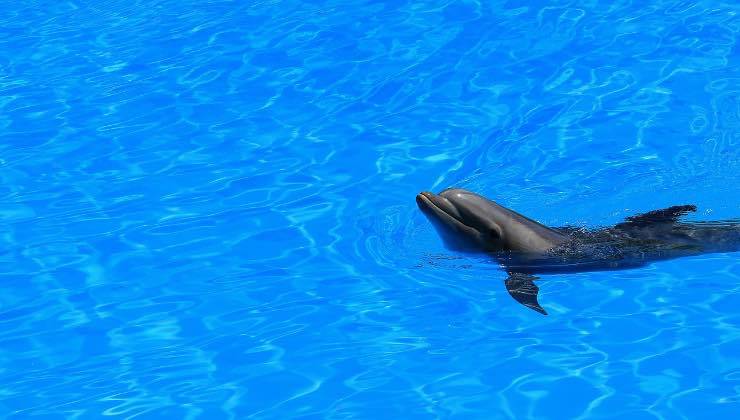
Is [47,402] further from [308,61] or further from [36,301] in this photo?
[308,61]

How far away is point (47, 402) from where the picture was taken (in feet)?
19.7

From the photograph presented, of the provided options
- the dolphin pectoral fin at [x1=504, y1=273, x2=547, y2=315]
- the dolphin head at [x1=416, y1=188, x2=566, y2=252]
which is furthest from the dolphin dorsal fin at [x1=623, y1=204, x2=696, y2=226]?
the dolphin pectoral fin at [x1=504, y1=273, x2=547, y2=315]

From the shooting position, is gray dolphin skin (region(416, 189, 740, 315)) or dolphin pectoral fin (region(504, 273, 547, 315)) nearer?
dolphin pectoral fin (region(504, 273, 547, 315))

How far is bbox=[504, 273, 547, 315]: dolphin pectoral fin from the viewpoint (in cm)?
629

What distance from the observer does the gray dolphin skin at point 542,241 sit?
6.92 metres

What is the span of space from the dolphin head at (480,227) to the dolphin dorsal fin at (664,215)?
64 centimetres

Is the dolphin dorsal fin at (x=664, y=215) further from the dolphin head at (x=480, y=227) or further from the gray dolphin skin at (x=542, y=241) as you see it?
the dolphin head at (x=480, y=227)

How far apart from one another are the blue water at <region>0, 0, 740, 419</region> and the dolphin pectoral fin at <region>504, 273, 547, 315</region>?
0.13 m

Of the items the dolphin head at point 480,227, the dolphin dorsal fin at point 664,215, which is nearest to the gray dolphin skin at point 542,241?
the dolphin head at point 480,227

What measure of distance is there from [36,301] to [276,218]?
1.77m

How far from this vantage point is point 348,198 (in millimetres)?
8383

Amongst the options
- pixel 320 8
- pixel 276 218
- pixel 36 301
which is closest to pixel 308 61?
pixel 320 8

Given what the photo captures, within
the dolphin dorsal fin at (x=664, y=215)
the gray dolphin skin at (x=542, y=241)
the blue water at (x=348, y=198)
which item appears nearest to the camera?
the blue water at (x=348, y=198)

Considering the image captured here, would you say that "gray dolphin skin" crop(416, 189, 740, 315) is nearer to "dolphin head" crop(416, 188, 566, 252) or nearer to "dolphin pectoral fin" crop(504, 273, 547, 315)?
"dolphin head" crop(416, 188, 566, 252)
